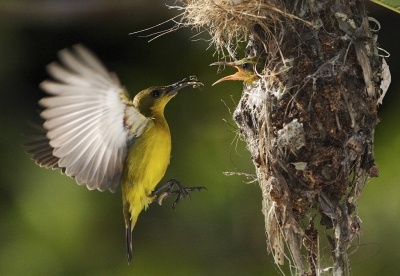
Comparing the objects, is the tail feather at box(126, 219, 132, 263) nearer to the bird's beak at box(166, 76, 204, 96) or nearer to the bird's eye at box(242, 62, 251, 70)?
the bird's beak at box(166, 76, 204, 96)

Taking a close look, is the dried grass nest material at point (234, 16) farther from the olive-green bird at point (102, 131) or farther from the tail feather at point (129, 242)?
the tail feather at point (129, 242)

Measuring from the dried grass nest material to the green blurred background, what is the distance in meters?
0.93

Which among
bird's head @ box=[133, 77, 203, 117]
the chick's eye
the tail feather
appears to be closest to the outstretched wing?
bird's head @ box=[133, 77, 203, 117]

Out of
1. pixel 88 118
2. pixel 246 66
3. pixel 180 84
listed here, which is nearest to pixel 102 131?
pixel 88 118

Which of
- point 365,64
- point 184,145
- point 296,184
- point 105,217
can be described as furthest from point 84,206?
point 365,64

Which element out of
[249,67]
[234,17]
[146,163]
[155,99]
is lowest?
[146,163]

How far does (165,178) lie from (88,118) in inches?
56.2

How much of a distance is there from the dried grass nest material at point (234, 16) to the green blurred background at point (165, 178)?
0.93 meters

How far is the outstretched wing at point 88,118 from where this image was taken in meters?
2.95

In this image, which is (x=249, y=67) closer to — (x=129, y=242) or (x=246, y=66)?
(x=246, y=66)

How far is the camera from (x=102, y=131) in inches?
124

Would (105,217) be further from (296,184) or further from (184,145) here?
(296,184)

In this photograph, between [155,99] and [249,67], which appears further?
[155,99]

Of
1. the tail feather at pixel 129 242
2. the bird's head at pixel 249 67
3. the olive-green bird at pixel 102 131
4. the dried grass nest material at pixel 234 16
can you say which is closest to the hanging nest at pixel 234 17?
the dried grass nest material at pixel 234 16
